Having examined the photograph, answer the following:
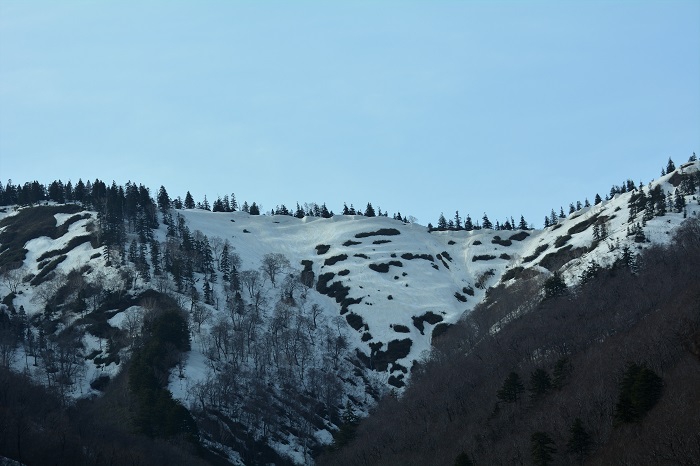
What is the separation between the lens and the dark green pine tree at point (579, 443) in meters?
82.8

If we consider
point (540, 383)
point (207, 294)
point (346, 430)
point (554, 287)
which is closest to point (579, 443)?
point (540, 383)

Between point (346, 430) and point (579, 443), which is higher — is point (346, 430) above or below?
below

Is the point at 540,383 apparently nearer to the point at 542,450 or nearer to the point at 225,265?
the point at 542,450

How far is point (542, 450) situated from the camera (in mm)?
83812

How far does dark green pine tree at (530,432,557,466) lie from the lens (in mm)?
83688

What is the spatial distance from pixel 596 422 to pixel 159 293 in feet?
337

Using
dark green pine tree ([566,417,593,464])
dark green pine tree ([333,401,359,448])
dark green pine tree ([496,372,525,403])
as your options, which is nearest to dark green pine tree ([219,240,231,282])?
dark green pine tree ([333,401,359,448])

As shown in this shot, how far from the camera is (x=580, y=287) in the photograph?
15650 cm

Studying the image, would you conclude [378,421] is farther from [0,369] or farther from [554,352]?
[0,369]

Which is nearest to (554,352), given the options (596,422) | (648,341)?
(648,341)

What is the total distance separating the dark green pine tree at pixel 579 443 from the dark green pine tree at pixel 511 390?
90.4ft

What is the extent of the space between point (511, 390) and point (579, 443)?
1155 inches

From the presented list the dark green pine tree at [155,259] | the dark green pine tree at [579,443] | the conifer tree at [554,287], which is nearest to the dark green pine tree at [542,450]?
the dark green pine tree at [579,443]

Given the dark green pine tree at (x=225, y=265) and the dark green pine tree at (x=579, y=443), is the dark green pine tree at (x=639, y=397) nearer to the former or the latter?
the dark green pine tree at (x=579, y=443)
